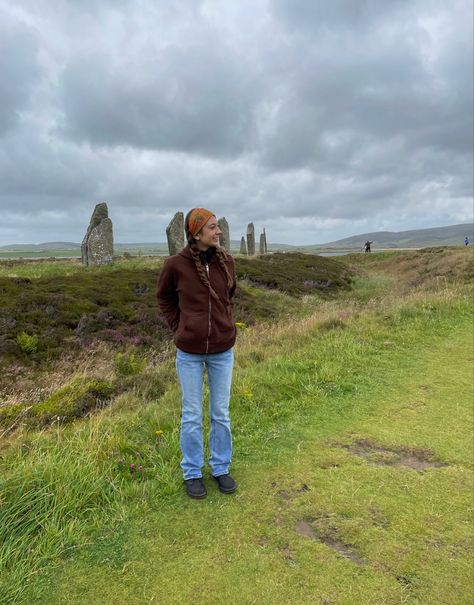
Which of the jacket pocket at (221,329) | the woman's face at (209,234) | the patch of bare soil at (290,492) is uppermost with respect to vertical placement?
the woman's face at (209,234)

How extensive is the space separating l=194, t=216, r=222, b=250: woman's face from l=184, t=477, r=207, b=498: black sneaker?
2.20m

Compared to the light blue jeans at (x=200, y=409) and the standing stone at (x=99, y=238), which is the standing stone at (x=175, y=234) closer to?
the standing stone at (x=99, y=238)

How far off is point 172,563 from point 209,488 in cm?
102

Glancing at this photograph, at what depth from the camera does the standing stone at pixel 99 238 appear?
23641 mm

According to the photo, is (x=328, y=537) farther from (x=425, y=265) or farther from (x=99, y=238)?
(x=425, y=265)

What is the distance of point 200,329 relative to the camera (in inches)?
159

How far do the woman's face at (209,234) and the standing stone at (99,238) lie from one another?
20.8 metres

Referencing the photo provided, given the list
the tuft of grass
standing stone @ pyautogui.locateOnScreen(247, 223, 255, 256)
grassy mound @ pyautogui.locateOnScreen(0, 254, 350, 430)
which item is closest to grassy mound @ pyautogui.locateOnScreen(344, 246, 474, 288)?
grassy mound @ pyautogui.locateOnScreen(0, 254, 350, 430)

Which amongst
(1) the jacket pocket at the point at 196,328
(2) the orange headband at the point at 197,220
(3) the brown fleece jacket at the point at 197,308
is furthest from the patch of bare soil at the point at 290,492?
(2) the orange headband at the point at 197,220

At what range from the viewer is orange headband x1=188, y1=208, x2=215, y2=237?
3953 millimetres

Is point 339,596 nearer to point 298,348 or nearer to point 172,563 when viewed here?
point 172,563

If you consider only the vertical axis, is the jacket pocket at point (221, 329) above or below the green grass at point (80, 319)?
above

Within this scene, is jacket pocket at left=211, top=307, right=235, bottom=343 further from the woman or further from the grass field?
the grass field

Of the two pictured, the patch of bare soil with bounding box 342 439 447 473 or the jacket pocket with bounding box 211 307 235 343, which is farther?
the patch of bare soil with bounding box 342 439 447 473
